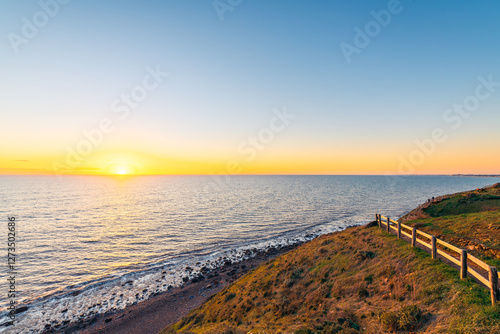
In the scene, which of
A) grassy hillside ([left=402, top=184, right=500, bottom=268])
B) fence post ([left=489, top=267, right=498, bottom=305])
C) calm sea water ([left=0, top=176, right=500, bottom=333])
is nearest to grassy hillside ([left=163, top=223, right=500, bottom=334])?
fence post ([left=489, top=267, right=498, bottom=305])

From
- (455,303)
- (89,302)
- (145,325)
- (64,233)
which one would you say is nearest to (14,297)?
(89,302)

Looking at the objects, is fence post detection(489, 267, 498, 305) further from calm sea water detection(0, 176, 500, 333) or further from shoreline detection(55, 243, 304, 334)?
calm sea water detection(0, 176, 500, 333)

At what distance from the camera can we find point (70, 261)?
29.8 metres

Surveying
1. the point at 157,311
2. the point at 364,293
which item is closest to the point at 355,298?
the point at 364,293

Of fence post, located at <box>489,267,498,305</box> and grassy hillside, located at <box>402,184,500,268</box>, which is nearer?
fence post, located at <box>489,267,498,305</box>

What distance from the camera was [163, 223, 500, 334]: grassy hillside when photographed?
9.07 meters

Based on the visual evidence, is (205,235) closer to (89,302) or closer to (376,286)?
(89,302)

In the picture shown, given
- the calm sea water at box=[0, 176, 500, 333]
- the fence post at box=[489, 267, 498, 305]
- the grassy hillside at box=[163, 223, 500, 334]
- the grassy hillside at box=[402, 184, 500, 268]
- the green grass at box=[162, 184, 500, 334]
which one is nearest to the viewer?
the fence post at box=[489, 267, 498, 305]

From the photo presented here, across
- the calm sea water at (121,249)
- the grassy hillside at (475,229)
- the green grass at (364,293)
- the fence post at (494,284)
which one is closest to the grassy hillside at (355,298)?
the green grass at (364,293)

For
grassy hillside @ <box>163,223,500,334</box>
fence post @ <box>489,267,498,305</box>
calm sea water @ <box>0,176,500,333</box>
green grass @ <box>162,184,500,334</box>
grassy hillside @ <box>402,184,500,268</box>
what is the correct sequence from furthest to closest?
1. calm sea water @ <box>0,176,500,333</box>
2. grassy hillside @ <box>402,184,500,268</box>
3. green grass @ <box>162,184,500,334</box>
4. grassy hillside @ <box>163,223,500,334</box>
5. fence post @ <box>489,267,498,305</box>

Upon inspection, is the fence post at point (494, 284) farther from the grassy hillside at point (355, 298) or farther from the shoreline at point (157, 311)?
the shoreline at point (157, 311)

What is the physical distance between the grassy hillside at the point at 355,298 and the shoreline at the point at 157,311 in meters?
3.10

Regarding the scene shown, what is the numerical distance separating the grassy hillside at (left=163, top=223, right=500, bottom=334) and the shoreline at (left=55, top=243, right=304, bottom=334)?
3.10m

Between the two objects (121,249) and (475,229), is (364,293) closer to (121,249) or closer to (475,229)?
(475,229)
